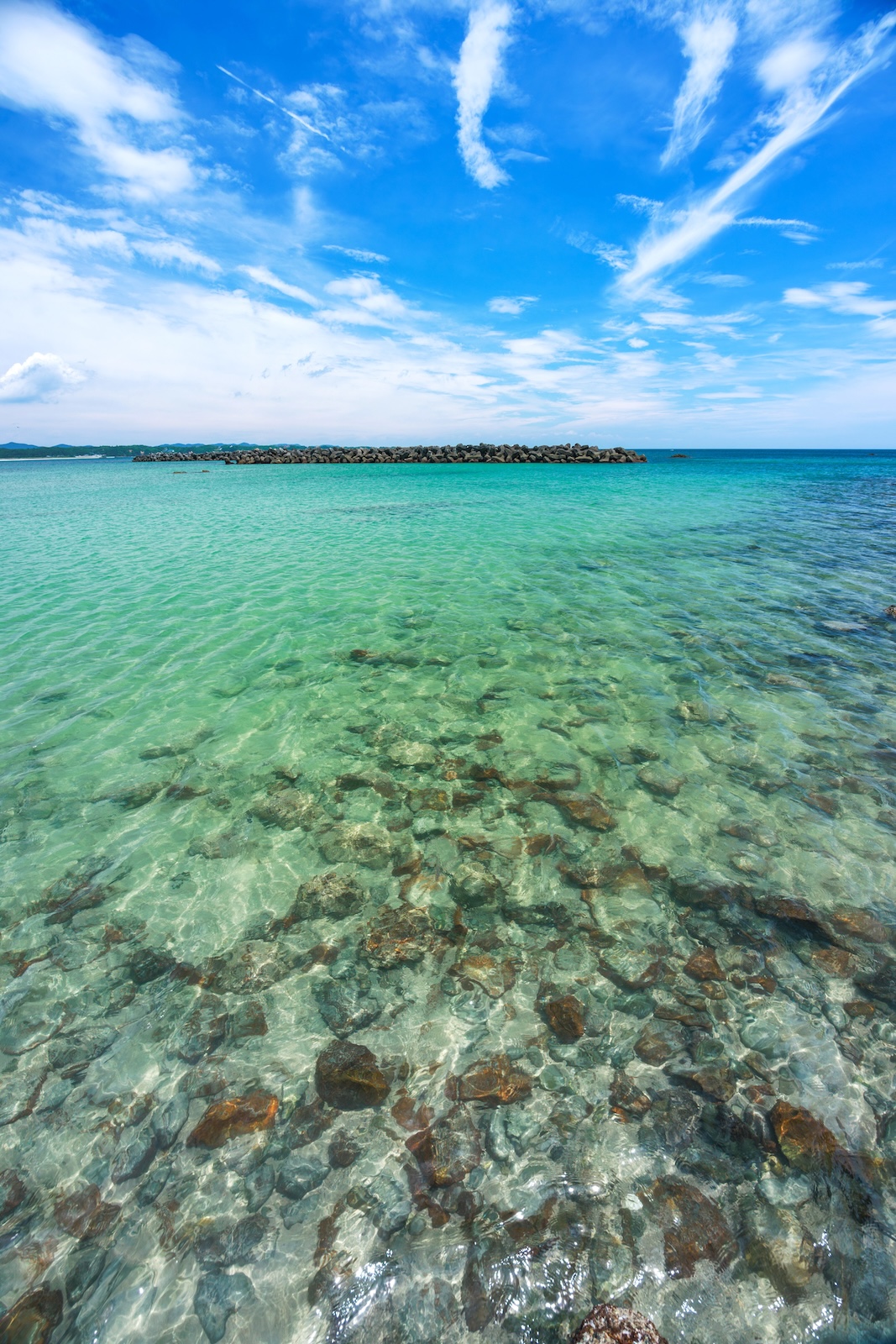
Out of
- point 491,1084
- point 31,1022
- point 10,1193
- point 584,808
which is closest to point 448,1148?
point 491,1084

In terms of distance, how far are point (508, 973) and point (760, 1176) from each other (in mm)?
1932

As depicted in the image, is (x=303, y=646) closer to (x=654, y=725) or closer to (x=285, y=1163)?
(x=654, y=725)

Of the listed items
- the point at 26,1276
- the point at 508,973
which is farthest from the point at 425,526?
the point at 26,1276

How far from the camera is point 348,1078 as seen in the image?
3.78m

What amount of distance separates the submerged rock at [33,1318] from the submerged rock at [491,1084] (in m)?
2.19

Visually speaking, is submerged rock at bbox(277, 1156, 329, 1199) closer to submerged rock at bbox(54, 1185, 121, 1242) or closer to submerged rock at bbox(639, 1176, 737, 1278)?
submerged rock at bbox(54, 1185, 121, 1242)

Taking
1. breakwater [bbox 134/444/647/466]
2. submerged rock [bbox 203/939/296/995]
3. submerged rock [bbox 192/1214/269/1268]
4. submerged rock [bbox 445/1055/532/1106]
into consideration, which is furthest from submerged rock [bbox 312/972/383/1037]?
breakwater [bbox 134/444/647/466]

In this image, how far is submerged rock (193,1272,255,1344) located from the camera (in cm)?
269

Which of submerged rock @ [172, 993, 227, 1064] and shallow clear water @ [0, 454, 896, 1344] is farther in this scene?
submerged rock @ [172, 993, 227, 1064]

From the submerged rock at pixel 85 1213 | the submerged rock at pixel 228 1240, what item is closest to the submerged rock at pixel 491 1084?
the submerged rock at pixel 228 1240

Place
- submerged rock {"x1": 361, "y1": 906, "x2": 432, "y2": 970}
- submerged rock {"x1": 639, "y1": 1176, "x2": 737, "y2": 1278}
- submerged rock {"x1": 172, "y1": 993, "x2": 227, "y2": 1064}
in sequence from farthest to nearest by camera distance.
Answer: submerged rock {"x1": 361, "y1": 906, "x2": 432, "y2": 970} < submerged rock {"x1": 172, "y1": 993, "x2": 227, "y2": 1064} < submerged rock {"x1": 639, "y1": 1176, "x2": 737, "y2": 1278}

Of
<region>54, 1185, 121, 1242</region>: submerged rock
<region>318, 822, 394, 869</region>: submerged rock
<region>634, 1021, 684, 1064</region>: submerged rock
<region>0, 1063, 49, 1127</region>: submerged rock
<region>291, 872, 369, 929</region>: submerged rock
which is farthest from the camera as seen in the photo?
<region>318, 822, 394, 869</region>: submerged rock

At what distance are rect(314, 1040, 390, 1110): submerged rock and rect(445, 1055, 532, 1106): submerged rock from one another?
0.49 meters

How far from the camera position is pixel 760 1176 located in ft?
10.4
